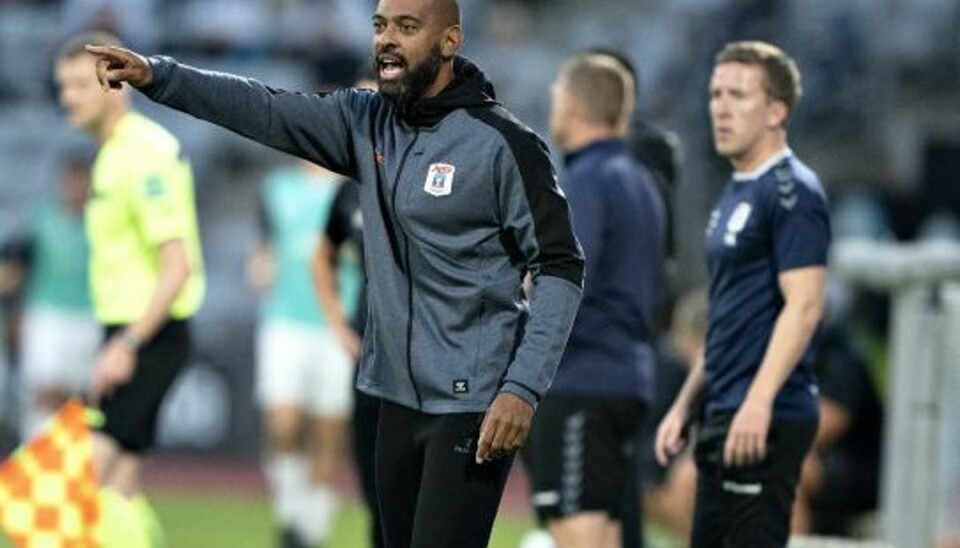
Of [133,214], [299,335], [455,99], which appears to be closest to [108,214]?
[133,214]

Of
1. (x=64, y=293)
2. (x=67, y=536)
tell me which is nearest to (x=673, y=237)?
(x=67, y=536)

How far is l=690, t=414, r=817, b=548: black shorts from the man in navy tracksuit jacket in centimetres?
Result: 121

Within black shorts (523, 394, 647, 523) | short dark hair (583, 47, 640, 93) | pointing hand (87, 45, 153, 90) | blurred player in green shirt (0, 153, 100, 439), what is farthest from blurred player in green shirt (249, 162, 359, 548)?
pointing hand (87, 45, 153, 90)

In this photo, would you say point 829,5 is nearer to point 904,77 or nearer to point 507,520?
point 904,77

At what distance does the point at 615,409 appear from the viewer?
8.42 metres

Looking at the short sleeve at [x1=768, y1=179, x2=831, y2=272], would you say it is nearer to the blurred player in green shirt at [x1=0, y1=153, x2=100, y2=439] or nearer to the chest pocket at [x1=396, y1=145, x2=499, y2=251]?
the chest pocket at [x1=396, y1=145, x2=499, y2=251]

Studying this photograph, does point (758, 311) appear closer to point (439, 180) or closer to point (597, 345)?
point (597, 345)

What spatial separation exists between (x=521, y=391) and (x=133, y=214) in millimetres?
3519

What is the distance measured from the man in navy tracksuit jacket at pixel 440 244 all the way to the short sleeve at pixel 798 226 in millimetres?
1147

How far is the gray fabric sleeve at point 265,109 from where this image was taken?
239 inches

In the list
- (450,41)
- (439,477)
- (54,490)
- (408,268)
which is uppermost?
(450,41)

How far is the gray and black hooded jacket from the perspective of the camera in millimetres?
6133

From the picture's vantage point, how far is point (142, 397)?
9219 millimetres

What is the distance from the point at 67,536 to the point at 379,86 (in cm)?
351
